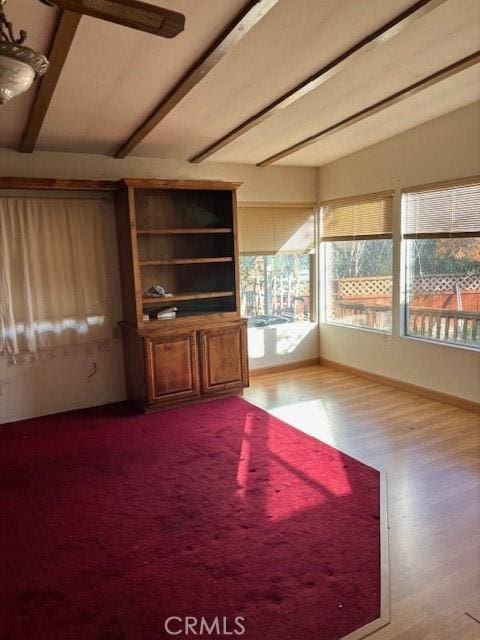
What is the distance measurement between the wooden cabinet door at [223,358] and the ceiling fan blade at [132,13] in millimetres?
3151

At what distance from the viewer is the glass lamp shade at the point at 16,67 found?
4.74 feet

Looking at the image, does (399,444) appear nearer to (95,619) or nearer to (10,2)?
(95,619)

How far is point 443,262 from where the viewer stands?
4.27 m

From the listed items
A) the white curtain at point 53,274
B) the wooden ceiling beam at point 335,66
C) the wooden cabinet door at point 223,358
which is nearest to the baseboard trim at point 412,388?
the wooden cabinet door at point 223,358

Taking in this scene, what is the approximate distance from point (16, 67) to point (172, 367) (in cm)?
313

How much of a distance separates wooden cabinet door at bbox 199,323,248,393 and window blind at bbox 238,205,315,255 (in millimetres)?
1123

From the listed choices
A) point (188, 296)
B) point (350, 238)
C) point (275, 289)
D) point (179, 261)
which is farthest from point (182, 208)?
point (350, 238)

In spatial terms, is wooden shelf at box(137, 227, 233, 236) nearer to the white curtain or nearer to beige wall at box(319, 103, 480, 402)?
the white curtain

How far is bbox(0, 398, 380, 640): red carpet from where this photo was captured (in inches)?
77.1

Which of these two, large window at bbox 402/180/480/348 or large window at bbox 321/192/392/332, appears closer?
large window at bbox 402/180/480/348

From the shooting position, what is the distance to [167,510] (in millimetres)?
2738

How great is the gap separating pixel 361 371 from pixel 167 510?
10.4ft

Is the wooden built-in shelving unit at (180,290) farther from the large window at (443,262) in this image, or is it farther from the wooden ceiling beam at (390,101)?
the large window at (443,262)

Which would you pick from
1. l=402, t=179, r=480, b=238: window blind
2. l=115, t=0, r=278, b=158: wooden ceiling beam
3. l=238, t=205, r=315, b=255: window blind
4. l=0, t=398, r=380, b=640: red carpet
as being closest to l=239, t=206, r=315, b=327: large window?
l=238, t=205, r=315, b=255: window blind
